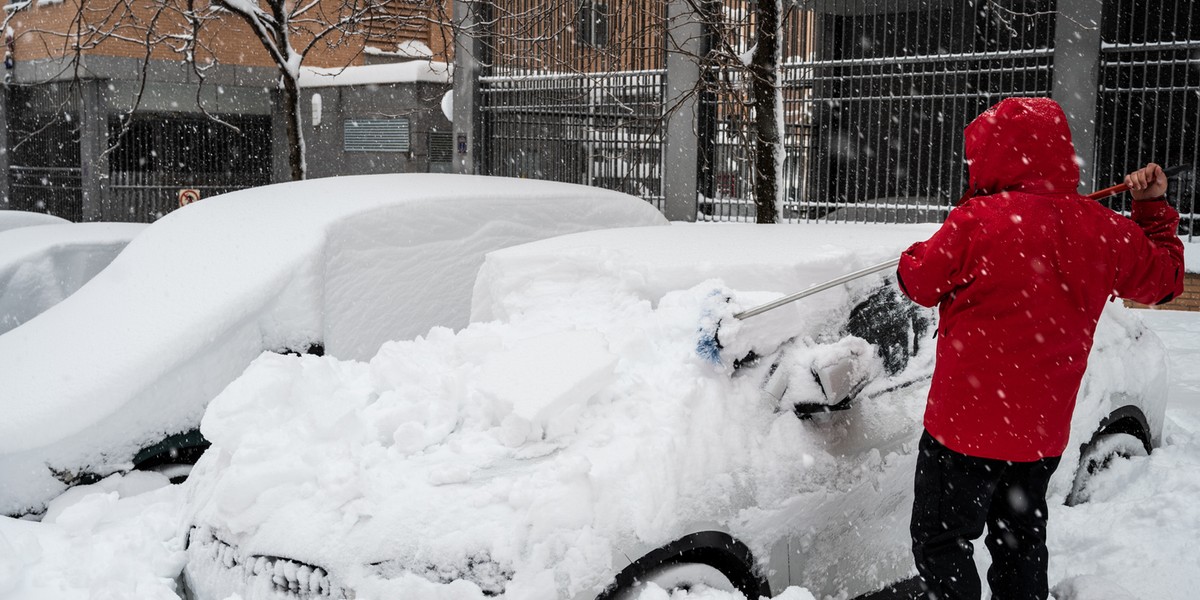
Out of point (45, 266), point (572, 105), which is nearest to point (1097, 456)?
point (45, 266)

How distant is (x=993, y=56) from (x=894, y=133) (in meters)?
1.59

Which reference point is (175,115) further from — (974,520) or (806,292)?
(974,520)

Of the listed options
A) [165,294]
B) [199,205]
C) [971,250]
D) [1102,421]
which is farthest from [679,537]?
[199,205]

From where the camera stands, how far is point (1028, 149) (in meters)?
2.80

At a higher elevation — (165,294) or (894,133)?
(894,133)

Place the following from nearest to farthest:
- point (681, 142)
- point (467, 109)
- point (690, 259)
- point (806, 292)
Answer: point (806, 292)
point (690, 259)
point (681, 142)
point (467, 109)

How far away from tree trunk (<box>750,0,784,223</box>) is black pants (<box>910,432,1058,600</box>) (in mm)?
4960

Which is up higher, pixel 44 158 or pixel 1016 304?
pixel 44 158

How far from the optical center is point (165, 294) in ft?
16.0

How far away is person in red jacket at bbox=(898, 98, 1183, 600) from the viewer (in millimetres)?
2789

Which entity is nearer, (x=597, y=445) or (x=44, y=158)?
(x=597, y=445)

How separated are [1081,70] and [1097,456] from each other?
282 inches

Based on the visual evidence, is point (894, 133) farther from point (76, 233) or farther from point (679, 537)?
point (679, 537)

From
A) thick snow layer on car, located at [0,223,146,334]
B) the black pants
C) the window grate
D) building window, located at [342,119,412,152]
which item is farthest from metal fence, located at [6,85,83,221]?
the black pants
